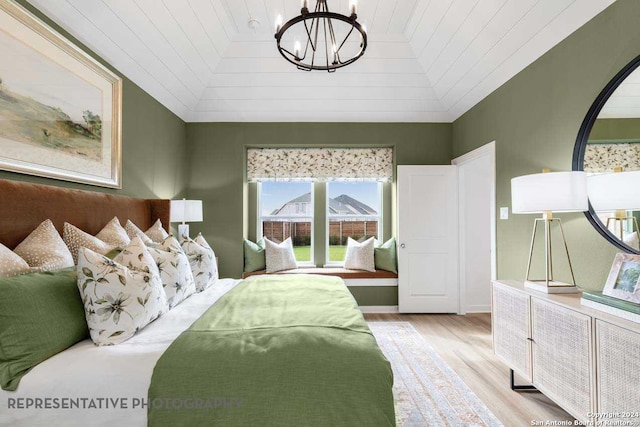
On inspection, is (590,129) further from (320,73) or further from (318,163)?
(318,163)

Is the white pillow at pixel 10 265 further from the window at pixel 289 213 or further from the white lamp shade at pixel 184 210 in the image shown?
the window at pixel 289 213

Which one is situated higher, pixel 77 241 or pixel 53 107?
pixel 53 107

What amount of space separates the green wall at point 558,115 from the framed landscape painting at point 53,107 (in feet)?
11.3

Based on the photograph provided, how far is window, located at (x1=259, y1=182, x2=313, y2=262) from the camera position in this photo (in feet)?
15.1

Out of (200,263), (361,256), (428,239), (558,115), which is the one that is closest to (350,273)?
(361,256)

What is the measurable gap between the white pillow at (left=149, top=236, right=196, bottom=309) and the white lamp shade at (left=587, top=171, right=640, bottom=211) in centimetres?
266

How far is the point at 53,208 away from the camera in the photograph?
6.34ft

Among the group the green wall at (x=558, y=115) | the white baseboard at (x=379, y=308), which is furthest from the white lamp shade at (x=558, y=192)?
the white baseboard at (x=379, y=308)

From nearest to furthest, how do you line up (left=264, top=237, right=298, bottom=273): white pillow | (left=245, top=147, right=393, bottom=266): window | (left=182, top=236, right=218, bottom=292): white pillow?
1. (left=182, top=236, right=218, bottom=292): white pillow
2. (left=264, top=237, right=298, bottom=273): white pillow
3. (left=245, top=147, right=393, bottom=266): window

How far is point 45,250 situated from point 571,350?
284 centimetres

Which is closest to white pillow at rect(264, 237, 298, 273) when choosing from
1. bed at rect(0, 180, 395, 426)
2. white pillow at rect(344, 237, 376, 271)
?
white pillow at rect(344, 237, 376, 271)

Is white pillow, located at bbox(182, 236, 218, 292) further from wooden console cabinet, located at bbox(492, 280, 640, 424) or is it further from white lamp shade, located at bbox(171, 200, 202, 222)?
wooden console cabinet, located at bbox(492, 280, 640, 424)

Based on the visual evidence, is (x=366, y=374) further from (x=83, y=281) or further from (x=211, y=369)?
(x=83, y=281)

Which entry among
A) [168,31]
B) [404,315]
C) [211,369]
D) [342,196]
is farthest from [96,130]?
[404,315]
